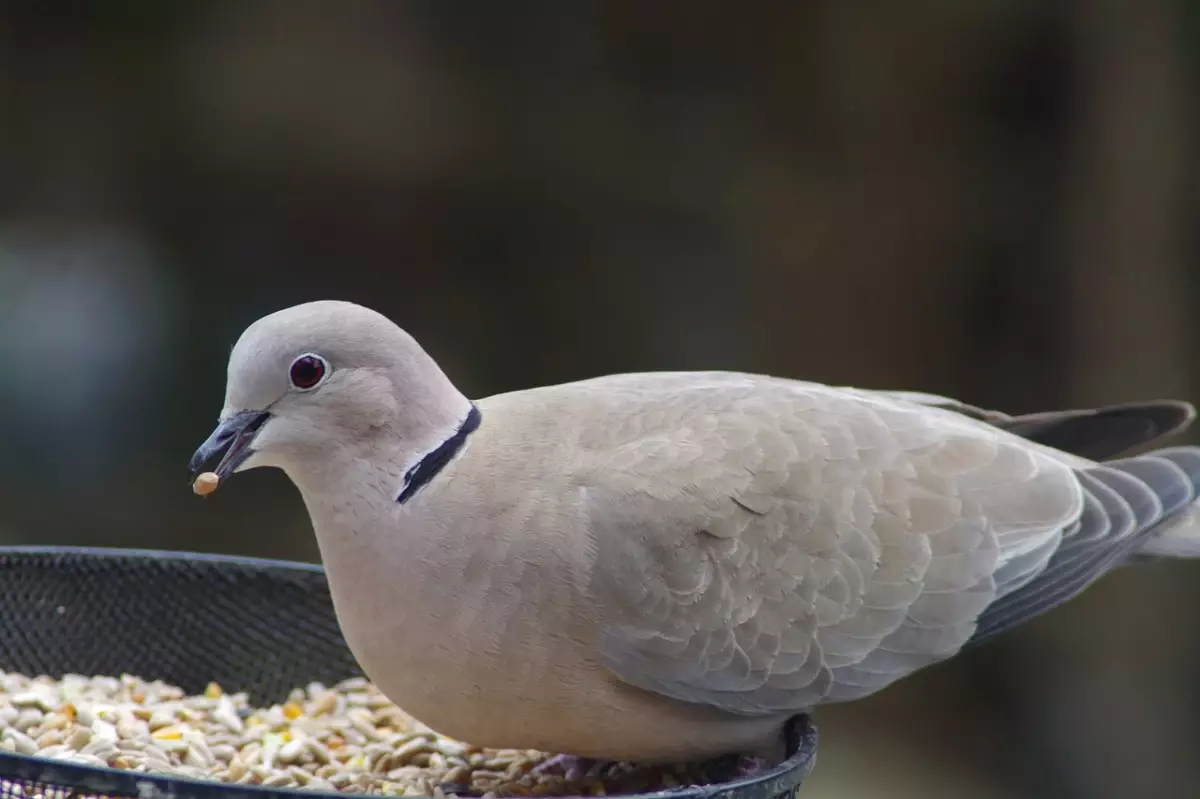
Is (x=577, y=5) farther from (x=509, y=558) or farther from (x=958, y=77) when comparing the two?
(x=509, y=558)

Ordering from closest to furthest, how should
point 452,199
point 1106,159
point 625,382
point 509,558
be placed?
point 509,558 < point 625,382 < point 1106,159 < point 452,199

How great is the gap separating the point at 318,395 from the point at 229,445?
0.15 m

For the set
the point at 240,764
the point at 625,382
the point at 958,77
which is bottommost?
the point at 240,764

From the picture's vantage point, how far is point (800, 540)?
222 centimetres

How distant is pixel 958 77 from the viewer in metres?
5.87

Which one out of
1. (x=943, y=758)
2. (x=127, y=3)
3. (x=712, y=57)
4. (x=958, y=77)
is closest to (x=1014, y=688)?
(x=943, y=758)

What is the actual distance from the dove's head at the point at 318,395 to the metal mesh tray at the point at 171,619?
→ 591 mm

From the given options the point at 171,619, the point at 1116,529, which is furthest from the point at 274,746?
the point at 1116,529

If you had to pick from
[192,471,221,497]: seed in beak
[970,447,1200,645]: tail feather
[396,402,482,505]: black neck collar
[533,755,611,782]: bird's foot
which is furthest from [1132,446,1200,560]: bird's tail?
[192,471,221,497]: seed in beak

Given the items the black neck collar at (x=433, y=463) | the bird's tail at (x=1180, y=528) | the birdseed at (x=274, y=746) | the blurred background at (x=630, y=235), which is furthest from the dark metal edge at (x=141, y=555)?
the blurred background at (x=630, y=235)

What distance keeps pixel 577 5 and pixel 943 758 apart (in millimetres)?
3866

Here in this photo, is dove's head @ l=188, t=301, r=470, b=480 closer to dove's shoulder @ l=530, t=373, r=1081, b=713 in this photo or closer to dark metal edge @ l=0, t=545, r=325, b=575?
dove's shoulder @ l=530, t=373, r=1081, b=713

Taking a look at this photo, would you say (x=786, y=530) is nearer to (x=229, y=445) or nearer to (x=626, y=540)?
(x=626, y=540)

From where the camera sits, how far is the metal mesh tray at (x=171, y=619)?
8.18ft
